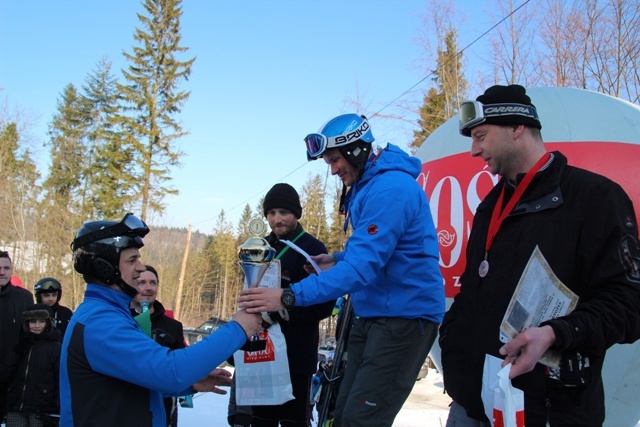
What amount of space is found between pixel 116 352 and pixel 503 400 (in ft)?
5.02

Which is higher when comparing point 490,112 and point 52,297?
point 490,112

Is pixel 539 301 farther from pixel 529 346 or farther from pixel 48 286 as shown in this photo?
pixel 48 286

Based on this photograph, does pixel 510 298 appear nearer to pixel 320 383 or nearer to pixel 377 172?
pixel 377 172

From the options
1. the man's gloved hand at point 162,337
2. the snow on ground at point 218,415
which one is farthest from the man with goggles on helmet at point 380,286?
the snow on ground at point 218,415

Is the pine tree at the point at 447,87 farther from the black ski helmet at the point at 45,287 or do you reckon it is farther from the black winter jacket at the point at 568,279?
the black winter jacket at the point at 568,279

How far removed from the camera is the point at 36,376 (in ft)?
19.0

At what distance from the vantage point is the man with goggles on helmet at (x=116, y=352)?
91.7 inches

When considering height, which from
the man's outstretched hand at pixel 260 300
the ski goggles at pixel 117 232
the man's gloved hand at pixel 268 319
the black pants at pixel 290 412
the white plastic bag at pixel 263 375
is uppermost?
the ski goggles at pixel 117 232

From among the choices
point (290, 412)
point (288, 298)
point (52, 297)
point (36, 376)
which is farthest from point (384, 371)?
point (52, 297)

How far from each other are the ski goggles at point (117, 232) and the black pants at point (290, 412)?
2182 mm

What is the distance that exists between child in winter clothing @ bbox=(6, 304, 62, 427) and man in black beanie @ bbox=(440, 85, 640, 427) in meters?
4.71

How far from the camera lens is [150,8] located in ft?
117

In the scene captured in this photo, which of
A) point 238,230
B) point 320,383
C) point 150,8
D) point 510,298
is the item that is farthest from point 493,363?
point 238,230

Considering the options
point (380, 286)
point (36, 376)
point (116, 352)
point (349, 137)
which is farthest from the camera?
point (36, 376)
